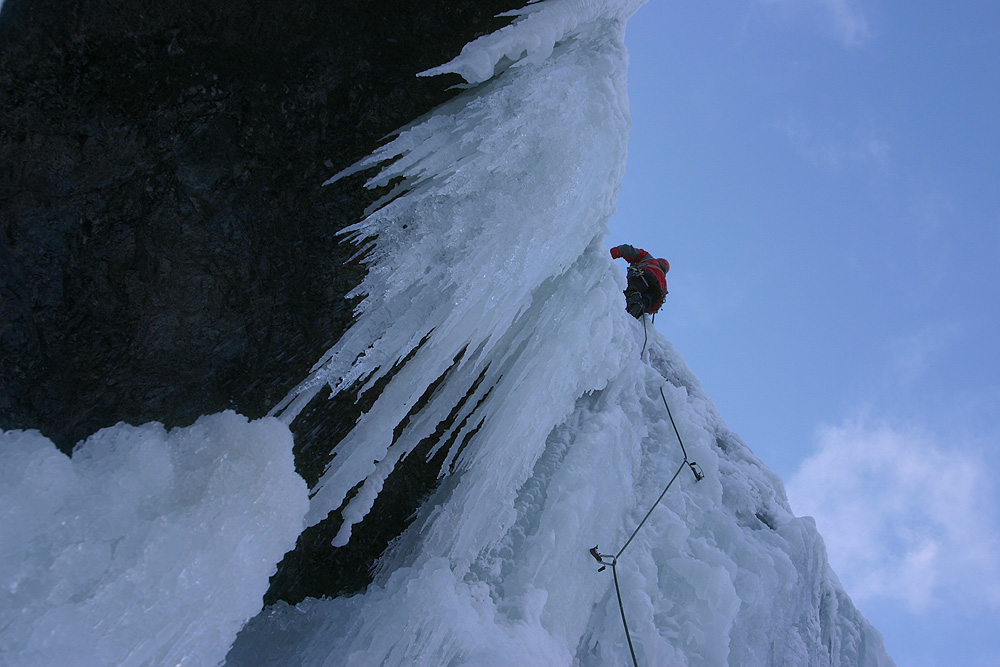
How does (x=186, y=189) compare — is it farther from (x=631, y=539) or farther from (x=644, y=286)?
(x=644, y=286)

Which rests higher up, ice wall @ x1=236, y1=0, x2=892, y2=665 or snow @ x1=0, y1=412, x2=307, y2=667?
ice wall @ x1=236, y1=0, x2=892, y2=665

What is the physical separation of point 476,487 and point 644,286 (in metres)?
4.11

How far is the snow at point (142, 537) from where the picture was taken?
7.83 ft

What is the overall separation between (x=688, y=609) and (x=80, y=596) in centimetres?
411

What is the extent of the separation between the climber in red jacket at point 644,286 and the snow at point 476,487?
1.64 metres

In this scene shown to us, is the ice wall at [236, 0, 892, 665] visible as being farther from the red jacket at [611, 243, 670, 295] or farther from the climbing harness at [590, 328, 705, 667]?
the red jacket at [611, 243, 670, 295]

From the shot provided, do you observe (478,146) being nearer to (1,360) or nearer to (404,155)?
(404,155)

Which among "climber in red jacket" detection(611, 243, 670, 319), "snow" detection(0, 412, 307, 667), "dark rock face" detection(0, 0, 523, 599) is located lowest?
"snow" detection(0, 412, 307, 667)

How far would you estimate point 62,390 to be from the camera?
300cm

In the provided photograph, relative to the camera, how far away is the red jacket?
24.1 ft

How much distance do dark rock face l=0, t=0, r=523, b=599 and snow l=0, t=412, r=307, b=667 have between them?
9.6 inches

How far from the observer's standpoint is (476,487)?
4.25 metres

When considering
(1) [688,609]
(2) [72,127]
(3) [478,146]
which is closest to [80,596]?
(2) [72,127]

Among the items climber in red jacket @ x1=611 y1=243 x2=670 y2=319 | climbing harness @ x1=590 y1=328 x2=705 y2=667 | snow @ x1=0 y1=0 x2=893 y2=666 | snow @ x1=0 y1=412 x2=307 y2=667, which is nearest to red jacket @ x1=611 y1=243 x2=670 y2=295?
climber in red jacket @ x1=611 y1=243 x2=670 y2=319
